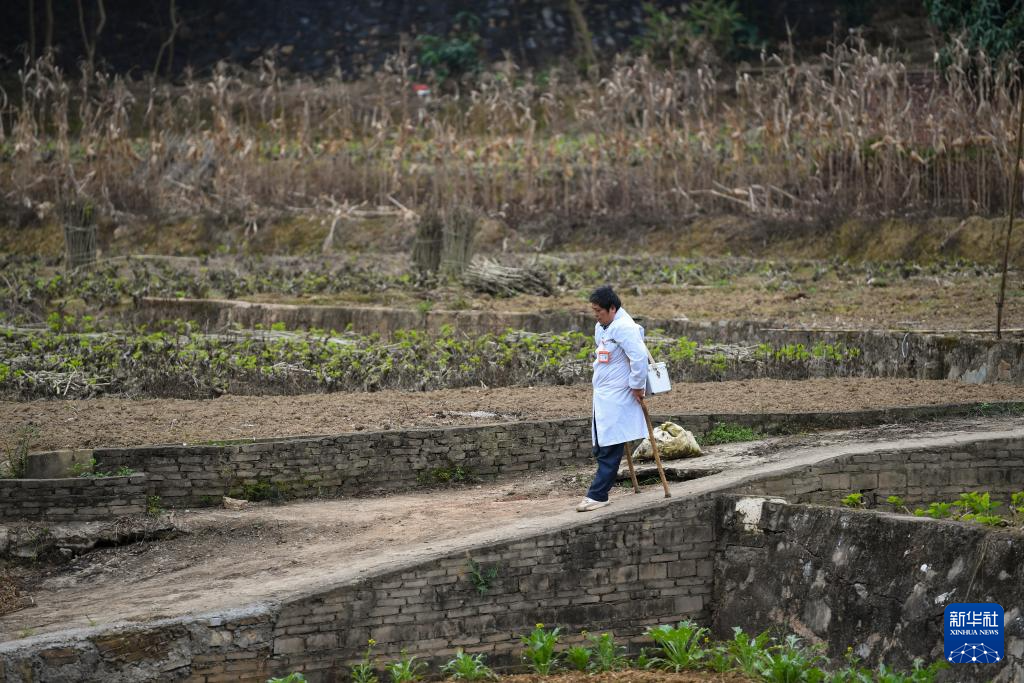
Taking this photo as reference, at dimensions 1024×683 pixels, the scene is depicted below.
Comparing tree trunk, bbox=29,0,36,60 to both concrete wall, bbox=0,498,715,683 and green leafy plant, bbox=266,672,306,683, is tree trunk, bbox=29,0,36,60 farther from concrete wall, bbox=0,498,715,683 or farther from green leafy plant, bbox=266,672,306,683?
green leafy plant, bbox=266,672,306,683

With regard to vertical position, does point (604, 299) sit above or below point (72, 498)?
above

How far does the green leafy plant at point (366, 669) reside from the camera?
6.38 meters

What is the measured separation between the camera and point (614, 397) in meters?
7.51

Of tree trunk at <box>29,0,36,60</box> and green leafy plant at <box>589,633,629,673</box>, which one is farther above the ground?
tree trunk at <box>29,0,36,60</box>

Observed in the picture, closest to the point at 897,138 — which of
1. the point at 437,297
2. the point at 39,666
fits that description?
the point at 437,297

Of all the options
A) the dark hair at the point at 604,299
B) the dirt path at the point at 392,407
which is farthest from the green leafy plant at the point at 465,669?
the dirt path at the point at 392,407

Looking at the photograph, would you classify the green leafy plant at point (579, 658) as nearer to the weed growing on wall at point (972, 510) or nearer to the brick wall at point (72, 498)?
the weed growing on wall at point (972, 510)

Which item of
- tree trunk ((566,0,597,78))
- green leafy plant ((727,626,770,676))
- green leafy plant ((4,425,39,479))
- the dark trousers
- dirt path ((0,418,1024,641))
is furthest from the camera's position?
tree trunk ((566,0,597,78))

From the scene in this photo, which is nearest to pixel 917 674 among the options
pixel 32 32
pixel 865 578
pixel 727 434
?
pixel 865 578

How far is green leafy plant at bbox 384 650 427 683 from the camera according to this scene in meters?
6.36

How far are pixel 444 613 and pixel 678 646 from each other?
1.20 metres

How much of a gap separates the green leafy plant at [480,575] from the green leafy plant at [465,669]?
34cm

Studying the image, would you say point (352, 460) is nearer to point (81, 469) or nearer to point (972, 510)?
point (81, 469)

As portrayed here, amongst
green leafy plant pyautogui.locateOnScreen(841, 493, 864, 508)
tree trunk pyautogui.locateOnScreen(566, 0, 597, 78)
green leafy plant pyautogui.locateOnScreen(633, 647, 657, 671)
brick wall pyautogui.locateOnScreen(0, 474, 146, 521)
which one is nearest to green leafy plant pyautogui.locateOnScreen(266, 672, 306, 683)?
green leafy plant pyautogui.locateOnScreen(633, 647, 657, 671)
